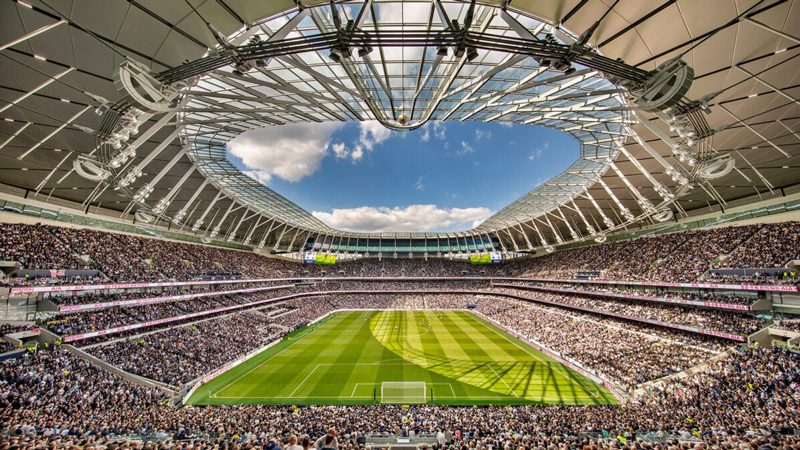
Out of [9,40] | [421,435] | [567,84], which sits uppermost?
[567,84]

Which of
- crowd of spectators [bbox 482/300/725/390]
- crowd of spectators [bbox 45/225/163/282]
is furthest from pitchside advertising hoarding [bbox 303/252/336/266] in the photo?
crowd of spectators [bbox 482/300/725/390]

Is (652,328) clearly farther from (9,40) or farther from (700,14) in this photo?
(9,40)

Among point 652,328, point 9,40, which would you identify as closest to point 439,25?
point 9,40

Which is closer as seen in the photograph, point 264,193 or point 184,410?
point 184,410

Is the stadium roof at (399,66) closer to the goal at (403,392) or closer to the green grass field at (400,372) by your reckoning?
the green grass field at (400,372)

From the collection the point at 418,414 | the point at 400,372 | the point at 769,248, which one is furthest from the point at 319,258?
the point at 769,248

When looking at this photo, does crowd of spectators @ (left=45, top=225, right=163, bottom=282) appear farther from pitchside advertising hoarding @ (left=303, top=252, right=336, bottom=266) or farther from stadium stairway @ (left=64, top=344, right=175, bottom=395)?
pitchside advertising hoarding @ (left=303, top=252, right=336, bottom=266)

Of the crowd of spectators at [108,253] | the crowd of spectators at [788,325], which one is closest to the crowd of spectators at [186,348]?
the crowd of spectators at [108,253]
